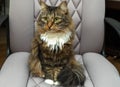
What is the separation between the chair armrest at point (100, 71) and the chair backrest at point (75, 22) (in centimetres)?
11

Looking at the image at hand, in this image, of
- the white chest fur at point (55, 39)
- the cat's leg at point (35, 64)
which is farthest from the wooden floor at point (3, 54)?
the white chest fur at point (55, 39)

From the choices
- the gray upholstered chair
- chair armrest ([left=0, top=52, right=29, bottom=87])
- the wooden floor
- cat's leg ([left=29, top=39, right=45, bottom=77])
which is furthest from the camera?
the wooden floor

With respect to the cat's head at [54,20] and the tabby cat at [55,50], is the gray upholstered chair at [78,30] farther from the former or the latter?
the cat's head at [54,20]

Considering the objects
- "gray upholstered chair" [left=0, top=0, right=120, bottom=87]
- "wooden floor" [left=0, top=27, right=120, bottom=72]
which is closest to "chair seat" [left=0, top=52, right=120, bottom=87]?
"gray upholstered chair" [left=0, top=0, right=120, bottom=87]

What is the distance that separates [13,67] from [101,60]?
498 mm

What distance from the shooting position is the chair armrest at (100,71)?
1122mm

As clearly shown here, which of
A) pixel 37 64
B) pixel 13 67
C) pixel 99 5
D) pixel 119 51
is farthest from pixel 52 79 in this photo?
pixel 119 51

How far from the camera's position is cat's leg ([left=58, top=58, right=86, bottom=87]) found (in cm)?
112

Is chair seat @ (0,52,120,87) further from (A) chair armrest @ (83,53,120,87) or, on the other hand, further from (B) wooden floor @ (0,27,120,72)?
(B) wooden floor @ (0,27,120,72)

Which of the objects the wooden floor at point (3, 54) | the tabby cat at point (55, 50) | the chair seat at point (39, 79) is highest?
the tabby cat at point (55, 50)

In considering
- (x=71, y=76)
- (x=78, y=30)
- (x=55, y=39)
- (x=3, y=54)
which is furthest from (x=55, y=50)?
(x=3, y=54)

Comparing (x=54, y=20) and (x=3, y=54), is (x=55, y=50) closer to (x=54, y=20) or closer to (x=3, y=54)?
(x=54, y=20)

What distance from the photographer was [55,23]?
3.76 ft

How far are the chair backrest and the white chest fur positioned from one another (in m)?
0.26
